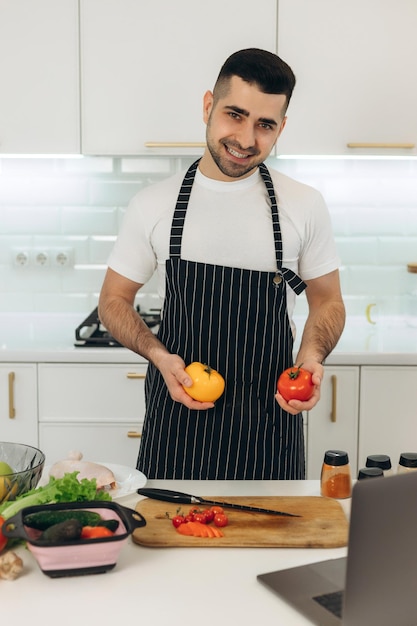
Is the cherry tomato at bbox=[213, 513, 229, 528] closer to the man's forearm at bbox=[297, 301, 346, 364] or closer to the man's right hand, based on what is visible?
the man's right hand

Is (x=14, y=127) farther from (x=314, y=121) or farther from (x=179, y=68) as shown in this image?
(x=314, y=121)

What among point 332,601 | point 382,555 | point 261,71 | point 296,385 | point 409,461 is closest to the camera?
point 382,555

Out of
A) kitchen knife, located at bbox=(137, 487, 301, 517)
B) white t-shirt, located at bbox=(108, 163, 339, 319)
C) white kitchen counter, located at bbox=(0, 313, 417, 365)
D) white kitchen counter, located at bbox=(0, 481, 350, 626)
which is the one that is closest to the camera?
white kitchen counter, located at bbox=(0, 481, 350, 626)

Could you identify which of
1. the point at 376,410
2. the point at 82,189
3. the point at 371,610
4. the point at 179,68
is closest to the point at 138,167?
the point at 82,189

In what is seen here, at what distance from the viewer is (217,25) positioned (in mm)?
3250

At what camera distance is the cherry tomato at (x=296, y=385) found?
188 cm

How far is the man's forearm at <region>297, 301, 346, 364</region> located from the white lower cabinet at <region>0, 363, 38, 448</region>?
131 cm

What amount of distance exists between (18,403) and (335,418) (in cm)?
120

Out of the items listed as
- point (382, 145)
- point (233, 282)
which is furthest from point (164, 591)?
point (382, 145)

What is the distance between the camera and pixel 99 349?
3.17 m

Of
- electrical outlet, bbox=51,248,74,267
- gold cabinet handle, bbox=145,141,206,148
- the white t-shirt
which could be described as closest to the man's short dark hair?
the white t-shirt

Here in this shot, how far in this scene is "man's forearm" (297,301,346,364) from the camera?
7.03ft

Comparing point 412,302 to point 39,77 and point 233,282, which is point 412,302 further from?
point 39,77

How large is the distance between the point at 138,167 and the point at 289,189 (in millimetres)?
1474
